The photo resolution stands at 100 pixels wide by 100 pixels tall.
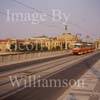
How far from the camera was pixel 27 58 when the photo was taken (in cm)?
3931

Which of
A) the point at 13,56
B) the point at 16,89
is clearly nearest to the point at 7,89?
the point at 16,89

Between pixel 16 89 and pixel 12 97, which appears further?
pixel 16 89

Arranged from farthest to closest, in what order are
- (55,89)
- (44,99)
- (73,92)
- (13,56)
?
(13,56) < (55,89) < (73,92) < (44,99)

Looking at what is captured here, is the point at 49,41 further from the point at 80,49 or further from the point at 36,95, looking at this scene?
the point at 36,95

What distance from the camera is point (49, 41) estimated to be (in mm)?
152750

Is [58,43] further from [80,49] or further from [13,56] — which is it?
[13,56]

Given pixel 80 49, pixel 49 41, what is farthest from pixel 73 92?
pixel 49 41

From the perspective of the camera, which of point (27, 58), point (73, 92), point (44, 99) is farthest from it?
point (27, 58)

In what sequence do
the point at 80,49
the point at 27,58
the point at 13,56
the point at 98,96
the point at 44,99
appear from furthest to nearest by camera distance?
1. the point at 80,49
2. the point at 27,58
3. the point at 13,56
4. the point at 98,96
5. the point at 44,99

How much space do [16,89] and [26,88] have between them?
0.52 meters

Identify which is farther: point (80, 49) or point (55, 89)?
point (80, 49)

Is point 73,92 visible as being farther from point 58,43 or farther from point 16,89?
point 58,43

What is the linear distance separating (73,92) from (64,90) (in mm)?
657

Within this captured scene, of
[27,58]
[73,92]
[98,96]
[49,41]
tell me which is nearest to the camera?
[98,96]
